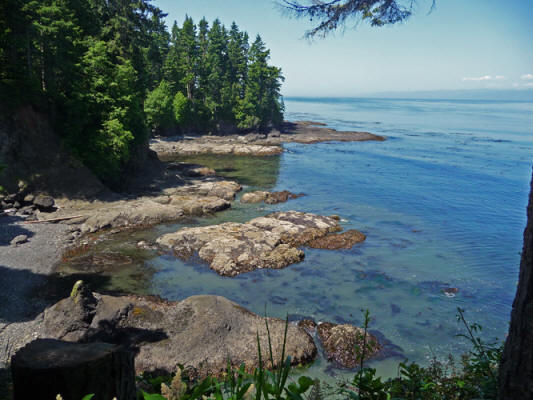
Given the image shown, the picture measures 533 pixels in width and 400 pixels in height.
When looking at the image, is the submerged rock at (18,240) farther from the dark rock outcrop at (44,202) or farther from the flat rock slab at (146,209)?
the dark rock outcrop at (44,202)

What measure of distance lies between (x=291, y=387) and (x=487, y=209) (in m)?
35.2

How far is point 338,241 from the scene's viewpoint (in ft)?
75.9

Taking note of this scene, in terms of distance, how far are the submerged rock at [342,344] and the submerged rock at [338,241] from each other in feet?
29.2

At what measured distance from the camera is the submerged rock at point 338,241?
22656 millimetres

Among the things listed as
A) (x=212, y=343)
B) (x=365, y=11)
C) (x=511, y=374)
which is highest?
(x=365, y=11)

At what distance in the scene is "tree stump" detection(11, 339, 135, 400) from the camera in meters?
2.85

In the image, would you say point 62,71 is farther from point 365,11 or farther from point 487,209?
point 487,209

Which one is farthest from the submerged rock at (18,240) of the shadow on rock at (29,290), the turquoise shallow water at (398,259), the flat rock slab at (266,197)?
the flat rock slab at (266,197)

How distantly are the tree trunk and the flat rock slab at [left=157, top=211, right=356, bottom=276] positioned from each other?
16214 millimetres

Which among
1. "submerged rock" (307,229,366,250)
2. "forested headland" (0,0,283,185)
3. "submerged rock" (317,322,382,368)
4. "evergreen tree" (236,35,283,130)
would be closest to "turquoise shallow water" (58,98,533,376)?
"submerged rock" (317,322,382,368)

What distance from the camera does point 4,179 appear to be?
82.1 feet

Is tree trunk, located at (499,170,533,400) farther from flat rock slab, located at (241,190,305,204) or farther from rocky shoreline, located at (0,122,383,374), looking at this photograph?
flat rock slab, located at (241,190,305,204)

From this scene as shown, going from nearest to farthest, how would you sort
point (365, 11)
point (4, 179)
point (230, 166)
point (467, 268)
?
point (365, 11) < point (467, 268) < point (4, 179) < point (230, 166)

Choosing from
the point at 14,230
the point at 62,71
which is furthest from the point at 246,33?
the point at 14,230
